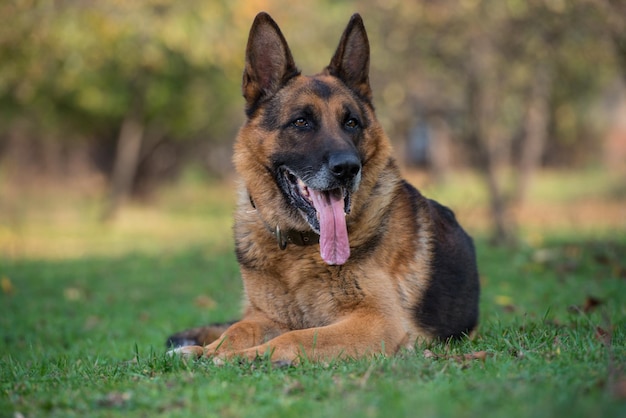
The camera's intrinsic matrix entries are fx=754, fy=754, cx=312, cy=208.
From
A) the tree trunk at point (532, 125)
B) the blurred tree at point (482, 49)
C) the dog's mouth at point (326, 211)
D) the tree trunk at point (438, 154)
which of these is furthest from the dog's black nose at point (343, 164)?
the tree trunk at point (438, 154)

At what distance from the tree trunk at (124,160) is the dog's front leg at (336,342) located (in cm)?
1806

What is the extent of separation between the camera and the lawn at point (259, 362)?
3.50m

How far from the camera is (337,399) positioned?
361 centimetres

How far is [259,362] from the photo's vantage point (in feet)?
14.9

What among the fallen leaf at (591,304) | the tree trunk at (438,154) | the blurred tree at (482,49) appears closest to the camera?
the fallen leaf at (591,304)

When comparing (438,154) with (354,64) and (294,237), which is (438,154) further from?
(294,237)

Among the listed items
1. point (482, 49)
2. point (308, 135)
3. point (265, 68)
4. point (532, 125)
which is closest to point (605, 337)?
point (308, 135)

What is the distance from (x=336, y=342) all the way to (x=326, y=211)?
3.09 feet

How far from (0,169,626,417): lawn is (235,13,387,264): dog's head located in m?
1.22

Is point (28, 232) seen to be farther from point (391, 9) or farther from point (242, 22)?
point (391, 9)

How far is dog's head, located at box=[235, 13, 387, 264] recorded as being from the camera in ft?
16.9

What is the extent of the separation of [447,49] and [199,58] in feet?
20.3

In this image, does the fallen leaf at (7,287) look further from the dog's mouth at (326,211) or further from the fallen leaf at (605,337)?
the fallen leaf at (605,337)

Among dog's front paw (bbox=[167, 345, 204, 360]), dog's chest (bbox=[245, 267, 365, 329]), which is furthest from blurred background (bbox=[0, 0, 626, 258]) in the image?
dog's front paw (bbox=[167, 345, 204, 360])
